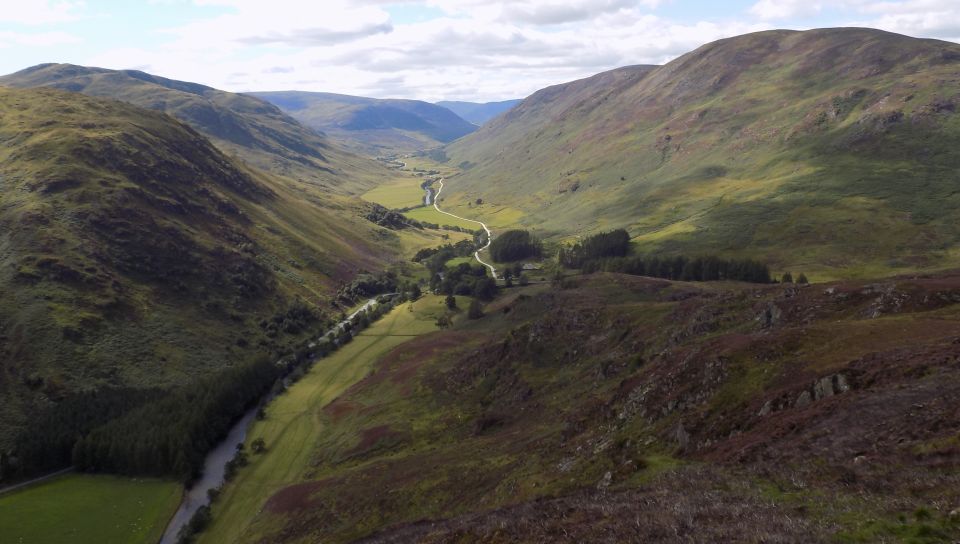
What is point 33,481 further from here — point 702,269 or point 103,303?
point 702,269

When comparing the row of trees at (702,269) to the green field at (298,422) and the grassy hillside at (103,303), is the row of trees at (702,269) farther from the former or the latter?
the grassy hillside at (103,303)

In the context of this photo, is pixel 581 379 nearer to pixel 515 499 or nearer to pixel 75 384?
pixel 515 499

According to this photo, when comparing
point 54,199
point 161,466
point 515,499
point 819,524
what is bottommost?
point 161,466

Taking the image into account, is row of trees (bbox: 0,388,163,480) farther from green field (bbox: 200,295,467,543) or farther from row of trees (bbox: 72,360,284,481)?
green field (bbox: 200,295,467,543)

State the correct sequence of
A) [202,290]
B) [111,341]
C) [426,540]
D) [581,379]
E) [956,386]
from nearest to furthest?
[956,386]
[426,540]
[581,379]
[111,341]
[202,290]

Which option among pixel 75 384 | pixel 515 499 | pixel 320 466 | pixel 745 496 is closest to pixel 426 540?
pixel 515 499
